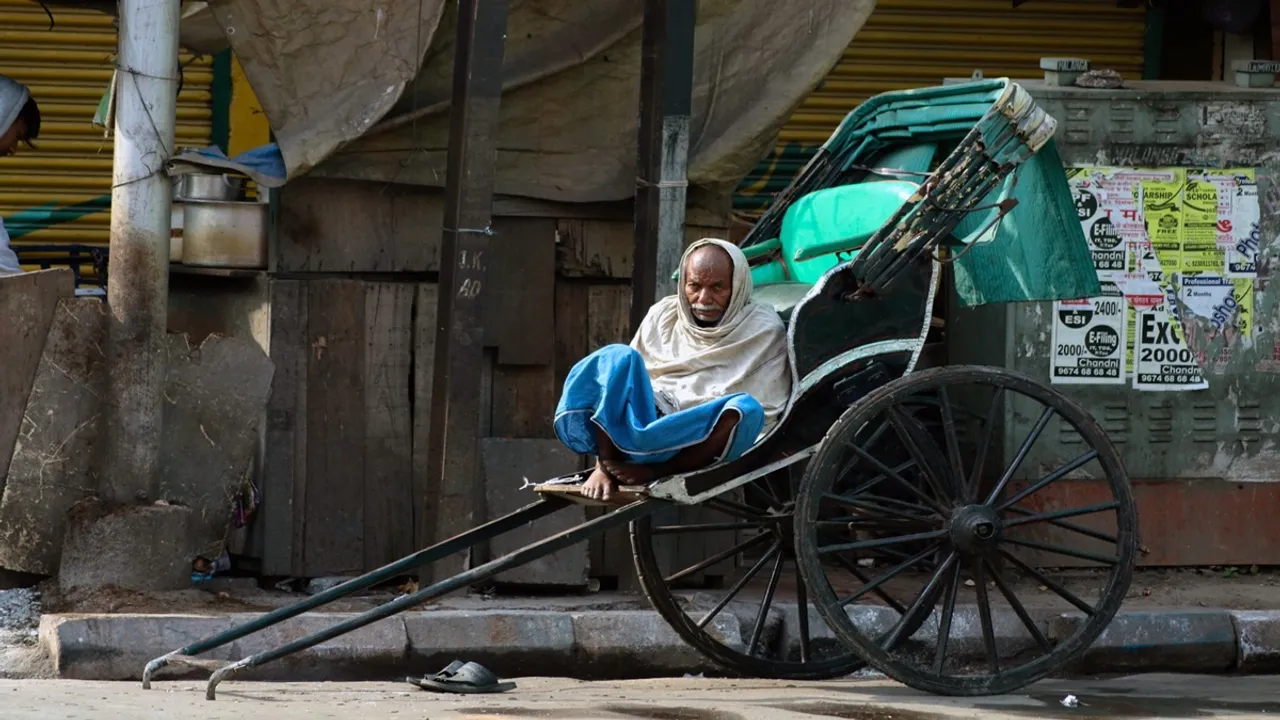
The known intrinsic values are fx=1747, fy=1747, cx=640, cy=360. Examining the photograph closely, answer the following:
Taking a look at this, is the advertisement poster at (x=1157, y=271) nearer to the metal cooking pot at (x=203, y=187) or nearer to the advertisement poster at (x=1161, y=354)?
the advertisement poster at (x=1161, y=354)

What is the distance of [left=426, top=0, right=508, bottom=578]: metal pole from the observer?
6629 millimetres

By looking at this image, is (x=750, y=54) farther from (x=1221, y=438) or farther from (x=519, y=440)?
(x=1221, y=438)

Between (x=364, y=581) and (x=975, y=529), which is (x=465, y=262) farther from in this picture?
(x=975, y=529)

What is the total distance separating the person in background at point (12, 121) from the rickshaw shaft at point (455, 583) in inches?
102

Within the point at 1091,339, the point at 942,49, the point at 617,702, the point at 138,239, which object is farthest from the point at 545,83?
the point at 942,49

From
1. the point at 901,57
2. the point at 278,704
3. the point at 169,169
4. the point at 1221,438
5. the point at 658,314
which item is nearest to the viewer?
the point at 278,704

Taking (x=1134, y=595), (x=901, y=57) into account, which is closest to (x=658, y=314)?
(x=1134, y=595)

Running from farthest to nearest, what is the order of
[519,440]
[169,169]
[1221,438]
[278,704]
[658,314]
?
1. [1221,438]
2. [519,440]
3. [169,169]
4. [658,314]
5. [278,704]

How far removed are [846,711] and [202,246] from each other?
3.43m

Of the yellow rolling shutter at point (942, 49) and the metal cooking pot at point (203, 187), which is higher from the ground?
the yellow rolling shutter at point (942, 49)

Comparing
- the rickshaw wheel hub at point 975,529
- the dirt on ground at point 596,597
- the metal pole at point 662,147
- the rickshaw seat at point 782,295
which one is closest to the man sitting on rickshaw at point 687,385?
the rickshaw seat at point 782,295

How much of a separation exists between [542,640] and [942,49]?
4807 millimetres

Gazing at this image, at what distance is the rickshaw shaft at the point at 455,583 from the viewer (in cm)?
490

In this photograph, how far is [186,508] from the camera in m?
6.77
